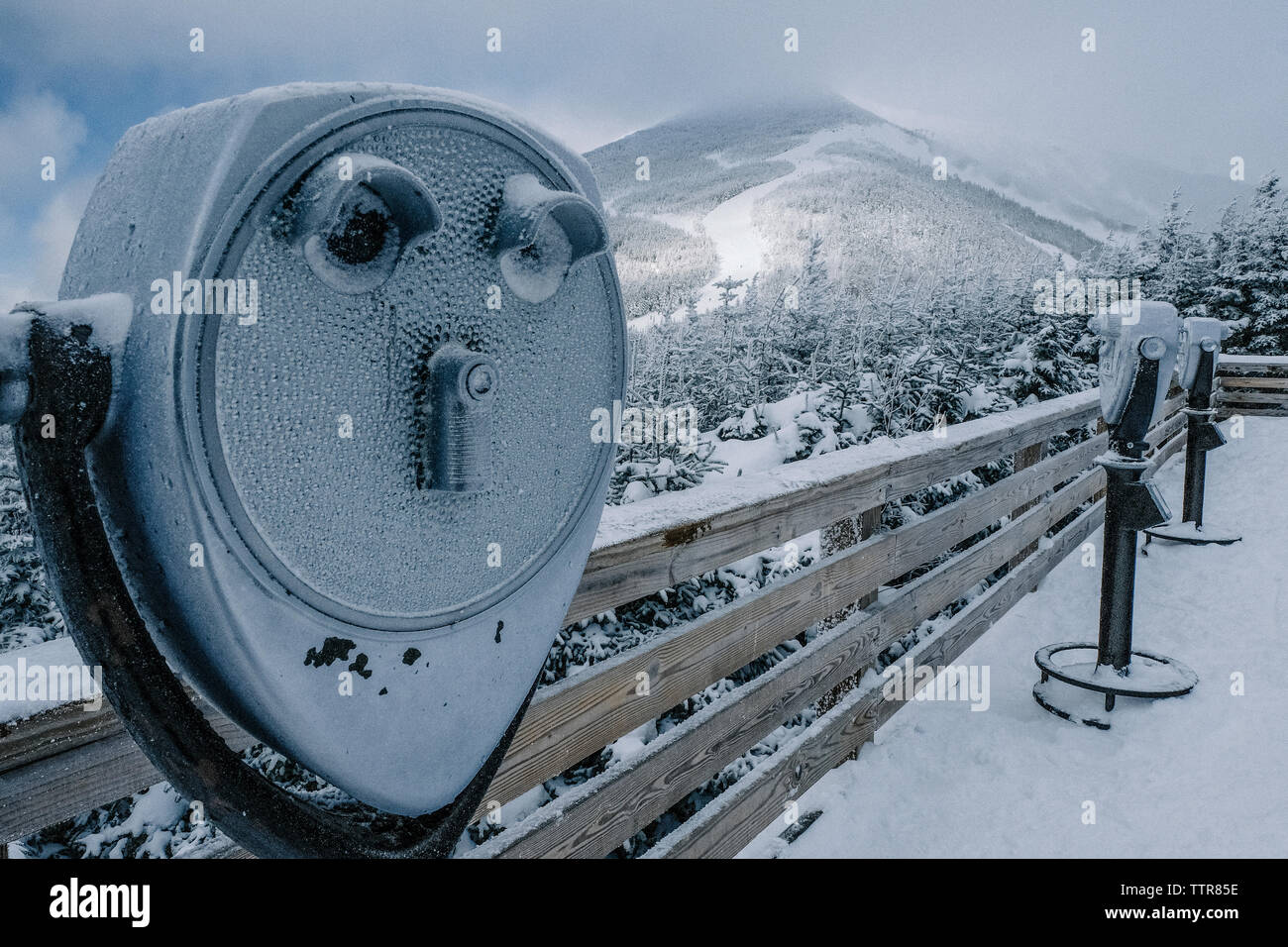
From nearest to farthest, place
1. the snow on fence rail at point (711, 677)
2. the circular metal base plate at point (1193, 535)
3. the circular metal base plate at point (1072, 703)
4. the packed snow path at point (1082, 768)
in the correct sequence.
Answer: the snow on fence rail at point (711, 677) → the packed snow path at point (1082, 768) → the circular metal base plate at point (1072, 703) → the circular metal base plate at point (1193, 535)

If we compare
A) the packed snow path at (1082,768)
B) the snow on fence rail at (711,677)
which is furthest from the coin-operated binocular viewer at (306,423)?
the packed snow path at (1082,768)

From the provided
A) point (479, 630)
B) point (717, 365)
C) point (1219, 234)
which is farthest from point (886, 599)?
point (1219, 234)

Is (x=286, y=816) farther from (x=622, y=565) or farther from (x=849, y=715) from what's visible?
(x=849, y=715)

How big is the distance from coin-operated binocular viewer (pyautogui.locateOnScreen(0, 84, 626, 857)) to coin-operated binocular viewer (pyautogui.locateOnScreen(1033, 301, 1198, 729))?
8.32 feet

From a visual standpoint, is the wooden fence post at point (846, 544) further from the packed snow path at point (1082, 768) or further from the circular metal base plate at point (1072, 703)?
the circular metal base plate at point (1072, 703)

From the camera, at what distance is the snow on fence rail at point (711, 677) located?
898 mm

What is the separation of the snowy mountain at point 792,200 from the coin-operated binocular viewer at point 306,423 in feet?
78.1

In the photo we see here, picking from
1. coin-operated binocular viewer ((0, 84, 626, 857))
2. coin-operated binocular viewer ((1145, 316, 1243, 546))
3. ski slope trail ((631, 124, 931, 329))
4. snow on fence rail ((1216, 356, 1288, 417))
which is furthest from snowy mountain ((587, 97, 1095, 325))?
coin-operated binocular viewer ((0, 84, 626, 857))

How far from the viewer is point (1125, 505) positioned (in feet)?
9.32

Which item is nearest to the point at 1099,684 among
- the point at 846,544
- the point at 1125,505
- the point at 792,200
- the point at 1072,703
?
the point at 1072,703

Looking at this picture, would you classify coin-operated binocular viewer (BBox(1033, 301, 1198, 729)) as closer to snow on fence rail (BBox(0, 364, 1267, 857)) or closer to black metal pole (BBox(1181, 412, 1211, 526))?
snow on fence rail (BBox(0, 364, 1267, 857))

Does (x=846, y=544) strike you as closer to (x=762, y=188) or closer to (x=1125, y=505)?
(x=1125, y=505)

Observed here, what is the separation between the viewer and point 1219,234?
1600cm

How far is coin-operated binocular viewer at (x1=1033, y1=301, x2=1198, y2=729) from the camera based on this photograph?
2.75 meters
